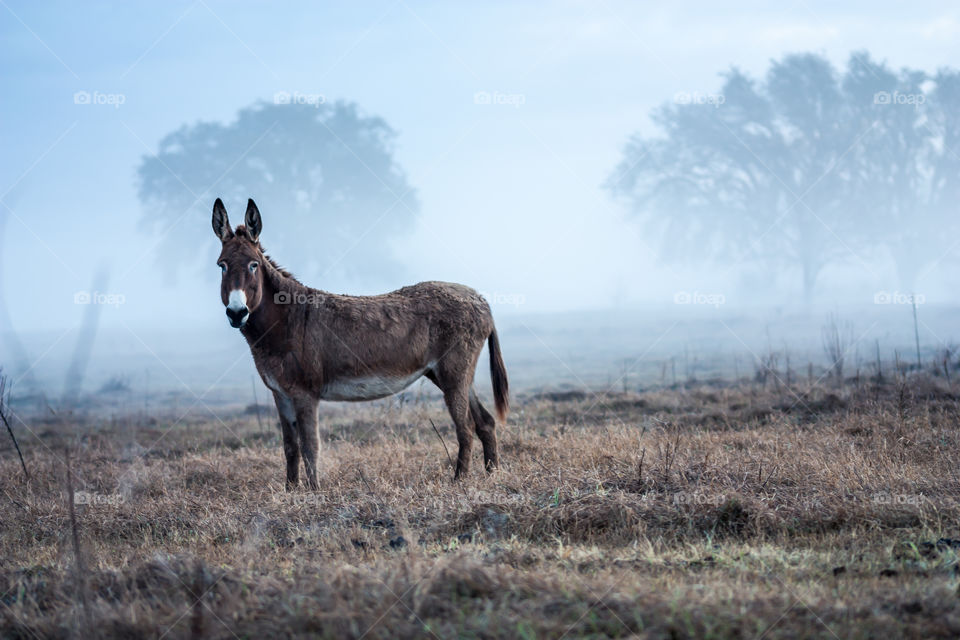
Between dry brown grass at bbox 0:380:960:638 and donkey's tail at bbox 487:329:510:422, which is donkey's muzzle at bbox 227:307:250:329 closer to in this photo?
dry brown grass at bbox 0:380:960:638

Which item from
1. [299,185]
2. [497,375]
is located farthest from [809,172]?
[497,375]

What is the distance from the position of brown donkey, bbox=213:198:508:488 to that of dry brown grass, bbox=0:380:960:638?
0.64 m

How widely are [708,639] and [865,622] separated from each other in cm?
80

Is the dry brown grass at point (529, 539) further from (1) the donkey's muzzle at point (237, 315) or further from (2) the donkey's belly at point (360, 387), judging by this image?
(1) the donkey's muzzle at point (237, 315)

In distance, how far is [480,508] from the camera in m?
6.03

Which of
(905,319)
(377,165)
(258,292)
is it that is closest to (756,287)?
(905,319)

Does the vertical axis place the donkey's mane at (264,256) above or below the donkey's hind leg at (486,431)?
above

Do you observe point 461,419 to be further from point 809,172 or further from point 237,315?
point 809,172

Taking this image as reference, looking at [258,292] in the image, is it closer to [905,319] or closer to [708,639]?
[708,639]

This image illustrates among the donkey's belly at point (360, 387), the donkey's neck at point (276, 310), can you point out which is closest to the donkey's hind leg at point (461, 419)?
the donkey's belly at point (360, 387)

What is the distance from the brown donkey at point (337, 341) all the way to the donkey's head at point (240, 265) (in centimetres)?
1

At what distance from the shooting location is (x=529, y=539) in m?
5.61

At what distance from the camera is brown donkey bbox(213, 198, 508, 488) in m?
7.62

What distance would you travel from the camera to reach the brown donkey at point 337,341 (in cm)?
762
